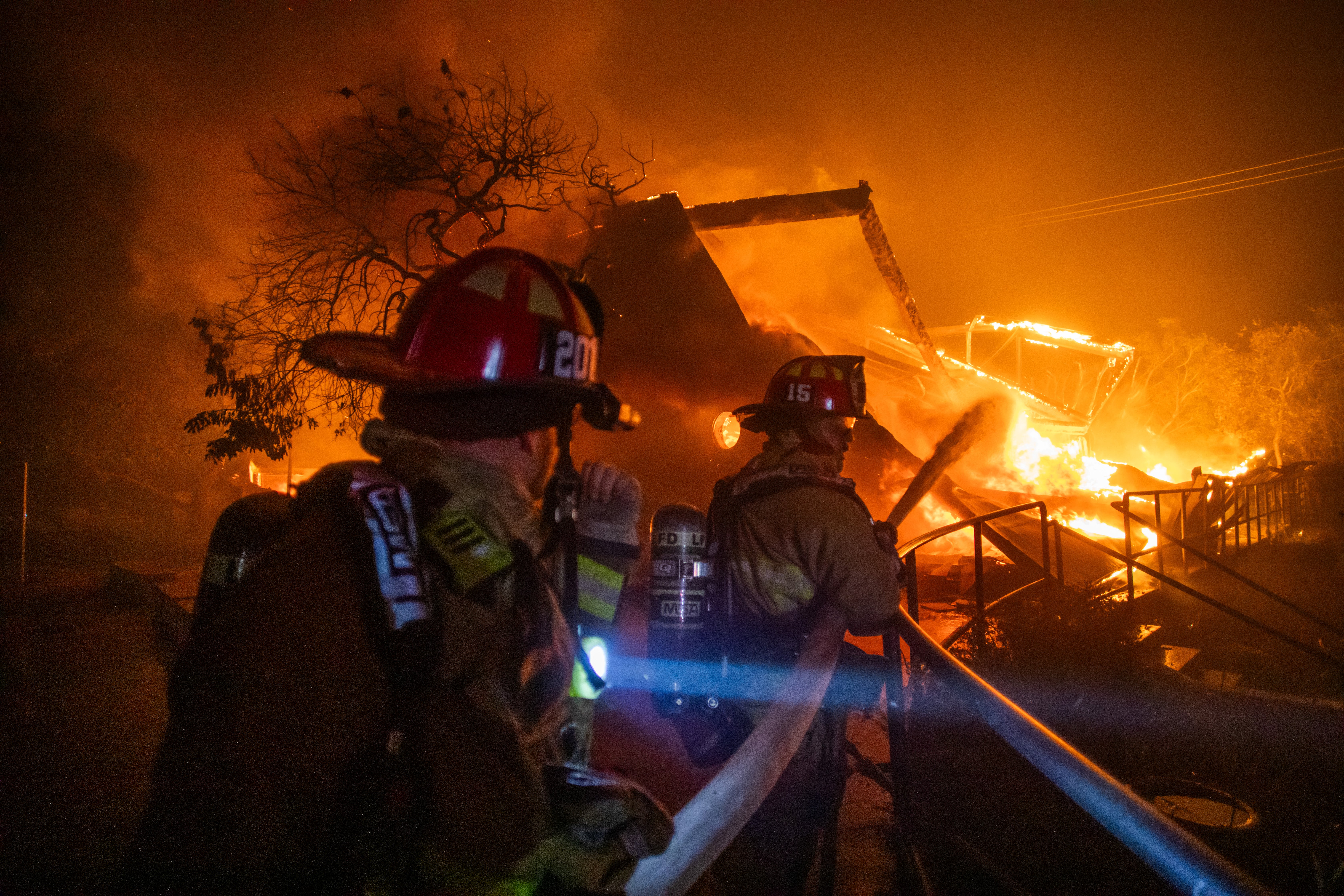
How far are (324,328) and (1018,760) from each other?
8.00 metres

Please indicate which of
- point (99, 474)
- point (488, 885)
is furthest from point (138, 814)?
point (99, 474)

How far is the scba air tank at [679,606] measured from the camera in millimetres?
2822

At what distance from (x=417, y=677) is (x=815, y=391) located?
2.70 metres

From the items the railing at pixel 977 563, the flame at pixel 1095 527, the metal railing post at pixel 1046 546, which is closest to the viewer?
the railing at pixel 977 563

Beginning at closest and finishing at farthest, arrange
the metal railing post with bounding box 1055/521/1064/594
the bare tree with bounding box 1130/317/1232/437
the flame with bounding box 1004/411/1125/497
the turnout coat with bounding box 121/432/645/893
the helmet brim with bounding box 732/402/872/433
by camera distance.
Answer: the turnout coat with bounding box 121/432/645/893
the helmet brim with bounding box 732/402/872/433
the metal railing post with bounding box 1055/521/1064/594
the flame with bounding box 1004/411/1125/497
the bare tree with bounding box 1130/317/1232/437

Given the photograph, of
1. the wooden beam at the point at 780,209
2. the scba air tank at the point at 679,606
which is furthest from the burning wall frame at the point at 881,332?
the scba air tank at the point at 679,606

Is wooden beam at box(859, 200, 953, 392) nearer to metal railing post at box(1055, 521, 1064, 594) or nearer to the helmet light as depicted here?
the helmet light

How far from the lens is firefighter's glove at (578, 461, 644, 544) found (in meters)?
1.85

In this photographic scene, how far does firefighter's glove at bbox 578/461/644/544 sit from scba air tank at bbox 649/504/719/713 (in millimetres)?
941

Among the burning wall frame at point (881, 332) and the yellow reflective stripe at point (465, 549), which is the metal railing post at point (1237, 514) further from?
the yellow reflective stripe at point (465, 549)

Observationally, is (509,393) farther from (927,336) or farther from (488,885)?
(927,336)

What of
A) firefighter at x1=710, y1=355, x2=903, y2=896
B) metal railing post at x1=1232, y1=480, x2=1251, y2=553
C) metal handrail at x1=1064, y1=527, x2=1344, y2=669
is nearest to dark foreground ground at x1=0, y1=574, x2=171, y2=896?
firefighter at x1=710, y1=355, x2=903, y2=896

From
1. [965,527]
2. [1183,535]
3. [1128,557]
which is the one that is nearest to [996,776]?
[965,527]

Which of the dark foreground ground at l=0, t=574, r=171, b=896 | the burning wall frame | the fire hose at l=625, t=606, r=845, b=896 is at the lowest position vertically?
A: the dark foreground ground at l=0, t=574, r=171, b=896
